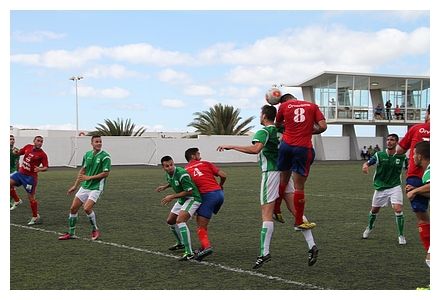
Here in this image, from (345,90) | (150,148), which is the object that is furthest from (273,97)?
(345,90)

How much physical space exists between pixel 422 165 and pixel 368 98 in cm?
4838

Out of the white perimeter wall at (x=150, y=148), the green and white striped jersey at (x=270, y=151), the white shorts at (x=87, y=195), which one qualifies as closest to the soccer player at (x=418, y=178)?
the green and white striped jersey at (x=270, y=151)

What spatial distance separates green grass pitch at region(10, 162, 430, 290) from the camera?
23.6 ft

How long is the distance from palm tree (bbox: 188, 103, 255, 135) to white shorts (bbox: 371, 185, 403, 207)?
50.7m

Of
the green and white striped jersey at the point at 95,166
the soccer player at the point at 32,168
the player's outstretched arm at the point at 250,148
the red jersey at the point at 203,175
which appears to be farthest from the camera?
the soccer player at the point at 32,168

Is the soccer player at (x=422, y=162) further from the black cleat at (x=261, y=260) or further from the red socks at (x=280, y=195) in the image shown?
the black cleat at (x=261, y=260)

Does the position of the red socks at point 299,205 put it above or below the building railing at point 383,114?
below

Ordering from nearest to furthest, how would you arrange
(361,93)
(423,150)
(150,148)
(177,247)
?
1. (423,150)
2. (177,247)
3. (150,148)
4. (361,93)

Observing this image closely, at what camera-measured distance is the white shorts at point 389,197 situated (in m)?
10.5

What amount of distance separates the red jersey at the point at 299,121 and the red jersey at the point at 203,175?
1.63m

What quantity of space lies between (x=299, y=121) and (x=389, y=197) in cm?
361

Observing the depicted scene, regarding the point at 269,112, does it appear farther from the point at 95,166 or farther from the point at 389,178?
the point at 95,166

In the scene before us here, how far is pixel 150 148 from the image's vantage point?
51469mm

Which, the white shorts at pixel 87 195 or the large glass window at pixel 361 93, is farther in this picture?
the large glass window at pixel 361 93
